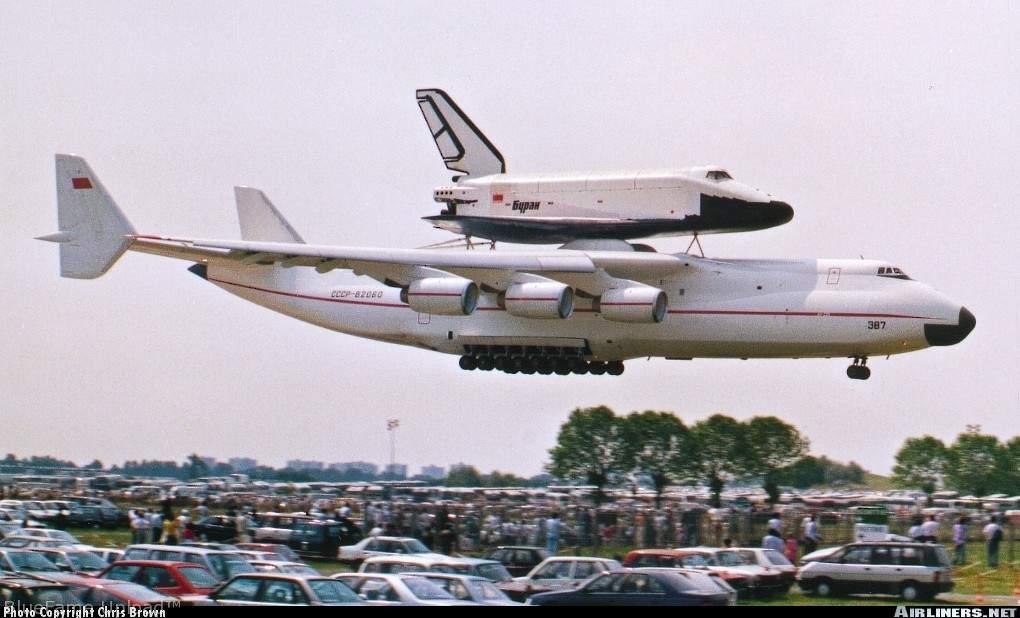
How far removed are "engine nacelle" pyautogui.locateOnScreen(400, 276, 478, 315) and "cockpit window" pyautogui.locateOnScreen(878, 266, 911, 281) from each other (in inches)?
363

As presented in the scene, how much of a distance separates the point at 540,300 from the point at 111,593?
59.4 feet

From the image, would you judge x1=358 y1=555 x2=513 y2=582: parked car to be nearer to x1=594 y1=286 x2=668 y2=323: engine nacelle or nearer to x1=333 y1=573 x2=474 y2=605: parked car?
x1=333 y1=573 x2=474 y2=605: parked car

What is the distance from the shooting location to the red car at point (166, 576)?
2150 centimetres

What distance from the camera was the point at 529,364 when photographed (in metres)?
38.4

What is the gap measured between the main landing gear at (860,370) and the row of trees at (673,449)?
846 inches

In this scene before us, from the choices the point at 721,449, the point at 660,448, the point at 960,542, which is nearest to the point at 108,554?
the point at 960,542

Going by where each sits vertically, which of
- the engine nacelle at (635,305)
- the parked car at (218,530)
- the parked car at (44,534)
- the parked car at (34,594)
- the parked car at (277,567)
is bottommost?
the parked car at (218,530)

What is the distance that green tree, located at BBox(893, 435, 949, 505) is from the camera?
72750 millimetres

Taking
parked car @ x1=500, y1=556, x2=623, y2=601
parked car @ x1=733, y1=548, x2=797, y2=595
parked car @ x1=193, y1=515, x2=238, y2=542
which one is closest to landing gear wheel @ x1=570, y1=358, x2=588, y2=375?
parked car @ x1=193, y1=515, x2=238, y2=542

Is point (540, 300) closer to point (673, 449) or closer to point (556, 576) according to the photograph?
point (556, 576)

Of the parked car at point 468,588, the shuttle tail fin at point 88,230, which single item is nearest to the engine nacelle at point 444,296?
the shuttle tail fin at point 88,230

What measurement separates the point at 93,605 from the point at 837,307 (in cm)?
2030

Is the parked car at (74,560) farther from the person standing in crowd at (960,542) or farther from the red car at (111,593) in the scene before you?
the person standing in crowd at (960,542)

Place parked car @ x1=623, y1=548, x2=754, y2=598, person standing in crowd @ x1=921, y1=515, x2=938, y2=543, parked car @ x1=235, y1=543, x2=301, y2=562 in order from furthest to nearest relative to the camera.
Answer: person standing in crowd @ x1=921, y1=515, x2=938, y2=543, parked car @ x1=235, y1=543, x2=301, y2=562, parked car @ x1=623, y1=548, x2=754, y2=598
